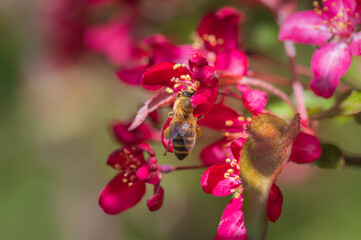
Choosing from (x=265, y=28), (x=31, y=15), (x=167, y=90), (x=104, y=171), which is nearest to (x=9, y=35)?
(x=31, y=15)

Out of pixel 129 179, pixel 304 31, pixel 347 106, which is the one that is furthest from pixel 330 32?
pixel 129 179

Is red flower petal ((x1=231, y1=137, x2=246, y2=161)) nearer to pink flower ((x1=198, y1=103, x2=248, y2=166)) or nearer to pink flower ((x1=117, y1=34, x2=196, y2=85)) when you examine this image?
pink flower ((x1=198, y1=103, x2=248, y2=166))

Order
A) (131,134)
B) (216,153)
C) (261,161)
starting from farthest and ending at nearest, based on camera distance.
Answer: (131,134) < (216,153) < (261,161)

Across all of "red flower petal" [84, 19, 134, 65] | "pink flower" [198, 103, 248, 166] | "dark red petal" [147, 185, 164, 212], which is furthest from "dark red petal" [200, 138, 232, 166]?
"red flower petal" [84, 19, 134, 65]

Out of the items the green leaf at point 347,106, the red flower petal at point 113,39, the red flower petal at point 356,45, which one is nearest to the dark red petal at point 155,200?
the green leaf at point 347,106

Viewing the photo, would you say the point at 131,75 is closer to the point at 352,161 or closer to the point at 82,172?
the point at 352,161

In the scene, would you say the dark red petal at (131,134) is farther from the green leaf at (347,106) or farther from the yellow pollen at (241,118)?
the green leaf at (347,106)
